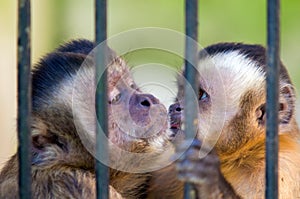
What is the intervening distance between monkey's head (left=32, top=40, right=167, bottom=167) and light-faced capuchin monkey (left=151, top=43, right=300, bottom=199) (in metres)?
0.17

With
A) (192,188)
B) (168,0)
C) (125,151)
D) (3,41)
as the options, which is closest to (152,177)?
(125,151)

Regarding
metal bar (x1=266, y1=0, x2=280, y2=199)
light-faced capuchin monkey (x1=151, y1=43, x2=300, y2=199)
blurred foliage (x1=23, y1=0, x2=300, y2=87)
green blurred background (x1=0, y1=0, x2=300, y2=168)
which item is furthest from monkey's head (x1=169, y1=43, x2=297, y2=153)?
blurred foliage (x1=23, y1=0, x2=300, y2=87)

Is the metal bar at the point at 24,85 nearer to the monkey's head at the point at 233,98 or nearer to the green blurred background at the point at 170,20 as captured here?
the monkey's head at the point at 233,98

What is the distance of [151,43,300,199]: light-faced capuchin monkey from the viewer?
11.1ft

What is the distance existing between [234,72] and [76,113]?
0.84 meters

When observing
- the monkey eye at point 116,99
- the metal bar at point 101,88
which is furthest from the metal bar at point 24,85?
the monkey eye at point 116,99

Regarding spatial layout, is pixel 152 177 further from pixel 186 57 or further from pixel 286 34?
pixel 286 34

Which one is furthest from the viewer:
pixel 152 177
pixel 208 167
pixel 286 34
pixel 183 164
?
pixel 286 34

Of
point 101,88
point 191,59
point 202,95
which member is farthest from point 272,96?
point 202,95

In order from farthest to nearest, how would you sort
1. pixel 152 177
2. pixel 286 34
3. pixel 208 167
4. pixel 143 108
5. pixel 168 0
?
pixel 168 0 → pixel 286 34 → pixel 152 177 → pixel 143 108 → pixel 208 167

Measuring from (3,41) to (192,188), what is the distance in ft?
14.6

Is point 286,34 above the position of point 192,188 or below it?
above

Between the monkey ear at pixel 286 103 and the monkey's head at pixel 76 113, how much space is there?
57 cm

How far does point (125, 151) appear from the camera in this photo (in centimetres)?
323
